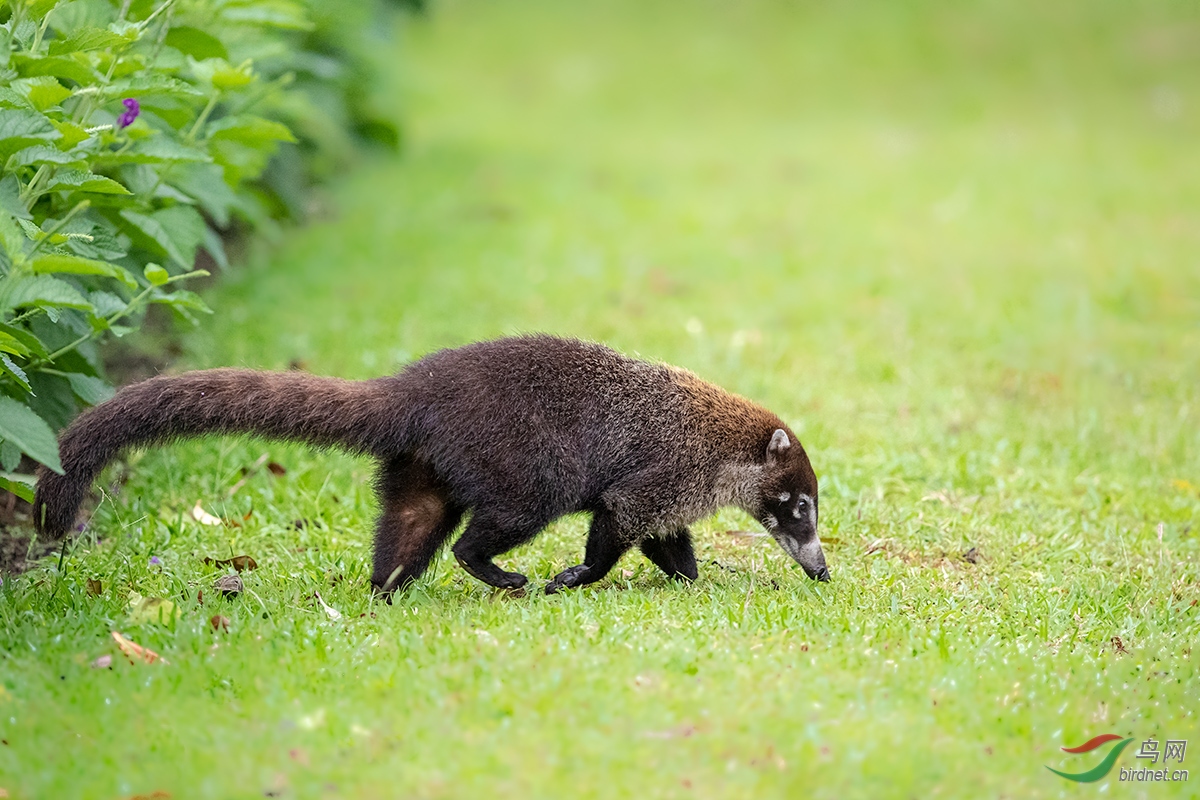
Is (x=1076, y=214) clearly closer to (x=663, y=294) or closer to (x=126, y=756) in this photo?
(x=663, y=294)

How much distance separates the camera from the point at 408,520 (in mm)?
4621

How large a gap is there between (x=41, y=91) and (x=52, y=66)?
145 mm

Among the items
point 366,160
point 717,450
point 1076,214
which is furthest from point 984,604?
point 366,160

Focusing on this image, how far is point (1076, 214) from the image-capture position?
12.5 m

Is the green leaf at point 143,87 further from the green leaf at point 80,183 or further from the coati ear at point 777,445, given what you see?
the coati ear at point 777,445

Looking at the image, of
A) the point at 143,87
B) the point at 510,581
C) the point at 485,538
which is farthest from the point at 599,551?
the point at 143,87

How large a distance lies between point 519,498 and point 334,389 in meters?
0.75

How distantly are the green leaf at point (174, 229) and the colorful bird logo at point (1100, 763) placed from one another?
3.48 meters

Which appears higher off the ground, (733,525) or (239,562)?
(733,525)

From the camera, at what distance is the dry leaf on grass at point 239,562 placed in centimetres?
483

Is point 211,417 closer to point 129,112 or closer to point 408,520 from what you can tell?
point 408,520

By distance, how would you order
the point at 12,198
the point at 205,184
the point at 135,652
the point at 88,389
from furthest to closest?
the point at 205,184 → the point at 88,389 → the point at 12,198 → the point at 135,652

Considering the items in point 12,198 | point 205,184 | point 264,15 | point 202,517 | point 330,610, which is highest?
point 264,15

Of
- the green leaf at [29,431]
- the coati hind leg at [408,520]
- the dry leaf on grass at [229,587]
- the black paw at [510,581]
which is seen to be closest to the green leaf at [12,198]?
→ the green leaf at [29,431]
